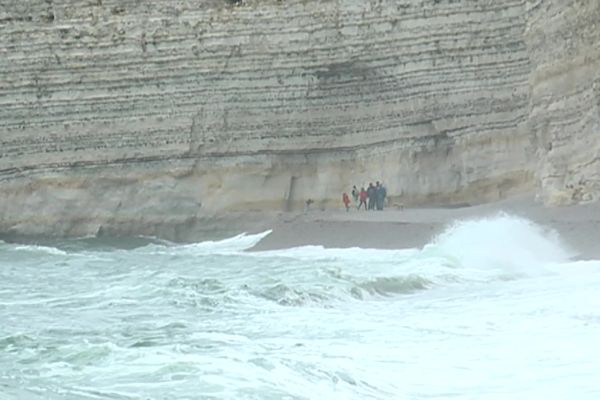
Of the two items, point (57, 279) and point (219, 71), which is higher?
point (219, 71)

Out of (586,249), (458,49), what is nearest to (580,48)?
(586,249)

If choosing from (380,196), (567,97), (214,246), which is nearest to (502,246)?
(567,97)

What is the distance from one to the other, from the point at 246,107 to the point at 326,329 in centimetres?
1531

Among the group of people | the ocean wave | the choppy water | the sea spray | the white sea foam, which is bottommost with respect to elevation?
the white sea foam

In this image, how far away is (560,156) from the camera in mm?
15430

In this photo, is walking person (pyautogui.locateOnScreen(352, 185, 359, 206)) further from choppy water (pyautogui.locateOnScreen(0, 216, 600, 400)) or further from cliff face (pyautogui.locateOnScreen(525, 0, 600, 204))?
choppy water (pyautogui.locateOnScreen(0, 216, 600, 400))

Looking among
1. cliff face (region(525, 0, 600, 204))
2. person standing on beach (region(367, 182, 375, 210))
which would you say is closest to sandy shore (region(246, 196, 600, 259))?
cliff face (region(525, 0, 600, 204))

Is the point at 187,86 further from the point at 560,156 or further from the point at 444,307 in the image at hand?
the point at 444,307

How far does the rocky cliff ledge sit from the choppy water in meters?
7.89

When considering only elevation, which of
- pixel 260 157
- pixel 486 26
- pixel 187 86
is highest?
pixel 486 26

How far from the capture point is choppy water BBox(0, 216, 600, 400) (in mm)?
5969

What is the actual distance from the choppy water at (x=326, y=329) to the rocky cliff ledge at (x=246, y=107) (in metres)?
7.89

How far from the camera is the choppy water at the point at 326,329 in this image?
597cm

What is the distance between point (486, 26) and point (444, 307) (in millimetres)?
14166
